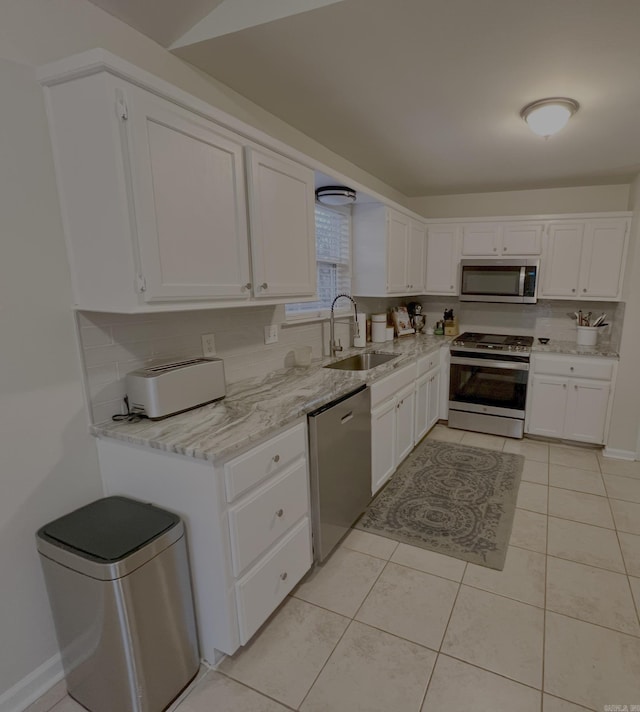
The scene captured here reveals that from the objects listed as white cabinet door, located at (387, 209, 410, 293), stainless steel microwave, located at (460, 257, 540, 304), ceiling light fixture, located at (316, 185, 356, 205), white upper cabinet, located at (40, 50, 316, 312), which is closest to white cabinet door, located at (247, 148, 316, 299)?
white upper cabinet, located at (40, 50, 316, 312)

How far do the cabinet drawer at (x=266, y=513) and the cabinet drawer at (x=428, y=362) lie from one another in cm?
175

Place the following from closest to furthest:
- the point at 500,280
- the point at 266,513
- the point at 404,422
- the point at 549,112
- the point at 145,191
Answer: the point at 145,191
the point at 266,513
the point at 549,112
the point at 404,422
the point at 500,280

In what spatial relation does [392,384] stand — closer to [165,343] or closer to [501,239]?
[165,343]

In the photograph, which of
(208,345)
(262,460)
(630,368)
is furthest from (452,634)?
(630,368)

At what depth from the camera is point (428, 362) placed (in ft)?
11.5

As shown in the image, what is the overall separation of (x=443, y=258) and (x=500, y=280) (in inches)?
24.6

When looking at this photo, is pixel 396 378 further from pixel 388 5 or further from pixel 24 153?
pixel 24 153

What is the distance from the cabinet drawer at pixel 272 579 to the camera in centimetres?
153

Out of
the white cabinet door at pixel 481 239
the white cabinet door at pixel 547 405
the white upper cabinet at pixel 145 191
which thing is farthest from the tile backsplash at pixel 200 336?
the white cabinet door at pixel 481 239

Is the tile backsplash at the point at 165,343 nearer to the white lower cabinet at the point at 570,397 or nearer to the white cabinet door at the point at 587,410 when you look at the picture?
the white lower cabinet at the point at 570,397

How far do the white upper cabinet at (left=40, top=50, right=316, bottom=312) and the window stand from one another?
1141mm

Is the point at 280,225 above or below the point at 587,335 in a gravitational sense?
above

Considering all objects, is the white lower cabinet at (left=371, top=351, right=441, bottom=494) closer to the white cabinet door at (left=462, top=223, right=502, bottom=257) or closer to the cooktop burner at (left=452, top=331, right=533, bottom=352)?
the cooktop burner at (left=452, top=331, right=533, bottom=352)

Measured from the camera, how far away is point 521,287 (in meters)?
3.73
